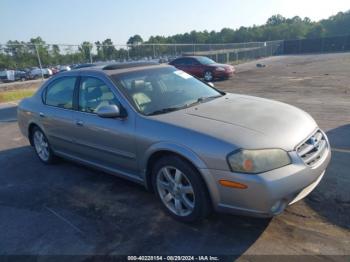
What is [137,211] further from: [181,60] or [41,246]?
[181,60]

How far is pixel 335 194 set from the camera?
3.73 meters

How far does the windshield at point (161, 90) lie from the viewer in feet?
12.5

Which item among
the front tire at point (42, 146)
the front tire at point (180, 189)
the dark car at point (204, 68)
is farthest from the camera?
the dark car at point (204, 68)

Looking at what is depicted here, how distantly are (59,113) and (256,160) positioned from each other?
3137 millimetres

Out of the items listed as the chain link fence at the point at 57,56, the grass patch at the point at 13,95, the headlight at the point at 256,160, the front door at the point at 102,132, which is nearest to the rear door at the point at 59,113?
the front door at the point at 102,132

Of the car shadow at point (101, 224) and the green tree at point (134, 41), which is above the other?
the green tree at point (134, 41)

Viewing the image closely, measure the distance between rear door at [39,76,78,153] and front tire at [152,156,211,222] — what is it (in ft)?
5.55

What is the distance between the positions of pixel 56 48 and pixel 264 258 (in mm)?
20308

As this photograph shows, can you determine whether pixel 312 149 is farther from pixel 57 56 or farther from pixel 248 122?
pixel 57 56

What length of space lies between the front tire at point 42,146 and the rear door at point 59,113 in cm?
24

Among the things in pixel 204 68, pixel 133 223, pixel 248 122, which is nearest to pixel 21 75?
pixel 204 68

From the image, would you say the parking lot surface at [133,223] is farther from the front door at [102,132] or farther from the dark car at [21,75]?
the dark car at [21,75]

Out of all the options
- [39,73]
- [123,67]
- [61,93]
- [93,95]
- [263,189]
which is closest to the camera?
[263,189]

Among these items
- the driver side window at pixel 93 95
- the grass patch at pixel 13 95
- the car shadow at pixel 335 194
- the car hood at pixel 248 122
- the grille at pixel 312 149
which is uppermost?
the driver side window at pixel 93 95
